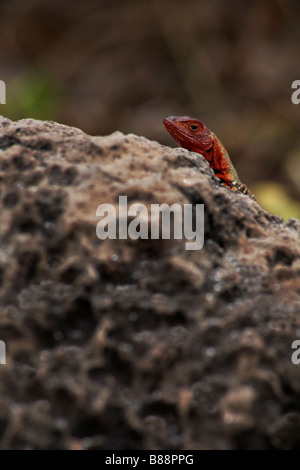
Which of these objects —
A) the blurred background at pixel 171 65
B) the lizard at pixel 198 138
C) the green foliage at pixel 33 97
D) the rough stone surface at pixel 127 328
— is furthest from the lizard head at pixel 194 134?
the blurred background at pixel 171 65

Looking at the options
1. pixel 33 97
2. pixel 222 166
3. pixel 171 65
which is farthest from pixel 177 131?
pixel 171 65

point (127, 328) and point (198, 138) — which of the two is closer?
point (127, 328)

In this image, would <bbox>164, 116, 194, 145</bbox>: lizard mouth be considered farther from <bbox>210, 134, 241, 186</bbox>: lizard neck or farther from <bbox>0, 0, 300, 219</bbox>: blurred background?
<bbox>0, 0, 300, 219</bbox>: blurred background

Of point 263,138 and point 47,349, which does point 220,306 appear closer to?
point 47,349

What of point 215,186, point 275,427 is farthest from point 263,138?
point 275,427

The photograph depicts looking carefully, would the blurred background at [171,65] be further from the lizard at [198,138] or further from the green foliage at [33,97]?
the lizard at [198,138]

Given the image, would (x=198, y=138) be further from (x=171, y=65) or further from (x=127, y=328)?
(x=171, y=65)

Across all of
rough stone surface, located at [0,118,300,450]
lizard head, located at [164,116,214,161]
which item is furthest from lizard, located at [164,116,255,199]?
rough stone surface, located at [0,118,300,450]

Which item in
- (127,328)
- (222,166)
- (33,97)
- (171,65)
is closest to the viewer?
(127,328)
